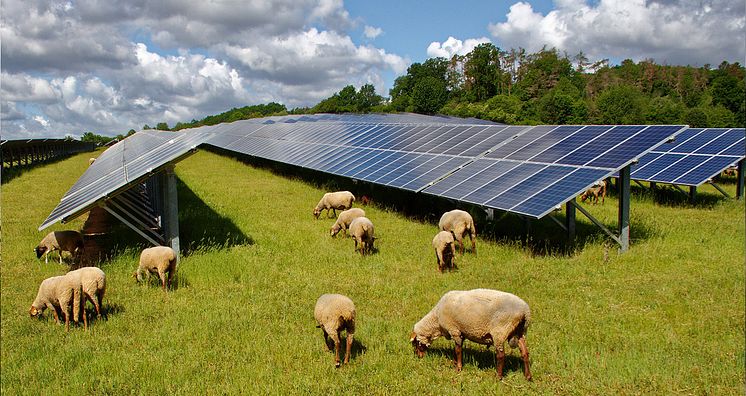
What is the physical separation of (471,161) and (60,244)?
44.4 ft

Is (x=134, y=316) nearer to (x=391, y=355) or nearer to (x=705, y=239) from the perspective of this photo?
(x=391, y=355)

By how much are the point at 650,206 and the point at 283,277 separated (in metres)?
16.2

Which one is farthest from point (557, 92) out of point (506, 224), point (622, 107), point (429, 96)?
point (506, 224)

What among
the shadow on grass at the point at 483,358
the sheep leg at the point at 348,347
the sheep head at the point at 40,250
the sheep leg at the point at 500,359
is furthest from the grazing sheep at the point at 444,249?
the sheep head at the point at 40,250

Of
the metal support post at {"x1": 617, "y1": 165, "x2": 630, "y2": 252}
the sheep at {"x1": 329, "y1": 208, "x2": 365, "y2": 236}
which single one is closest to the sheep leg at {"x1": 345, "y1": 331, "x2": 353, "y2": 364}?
the sheep at {"x1": 329, "y1": 208, "x2": 365, "y2": 236}

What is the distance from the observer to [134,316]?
9.57m

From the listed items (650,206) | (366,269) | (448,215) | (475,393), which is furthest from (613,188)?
(475,393)

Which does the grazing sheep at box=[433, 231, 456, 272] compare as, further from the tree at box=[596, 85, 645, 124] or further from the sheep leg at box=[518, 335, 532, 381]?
the tree at box=[596, 85, 645, 124]

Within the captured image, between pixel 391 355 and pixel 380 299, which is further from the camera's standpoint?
pixel 380 299

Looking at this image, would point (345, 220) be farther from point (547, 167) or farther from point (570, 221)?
point (570, 221)

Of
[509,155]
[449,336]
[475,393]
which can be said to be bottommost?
[475,393]

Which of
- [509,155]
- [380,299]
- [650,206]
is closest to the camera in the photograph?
[380,299]

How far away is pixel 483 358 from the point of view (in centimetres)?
785

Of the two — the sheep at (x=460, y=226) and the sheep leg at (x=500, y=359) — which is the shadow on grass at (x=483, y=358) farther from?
the sheep at (x=460, y=226)
